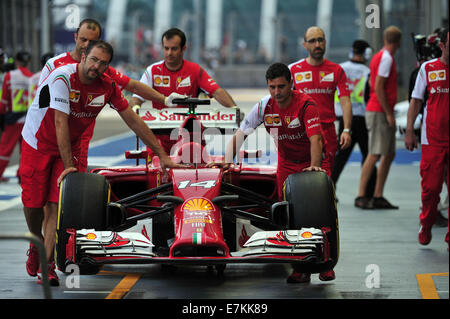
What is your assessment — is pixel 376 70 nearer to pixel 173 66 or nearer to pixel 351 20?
pixel 173 66

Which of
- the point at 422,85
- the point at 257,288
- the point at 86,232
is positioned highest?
the point at 422,85

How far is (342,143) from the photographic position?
868 centimetres

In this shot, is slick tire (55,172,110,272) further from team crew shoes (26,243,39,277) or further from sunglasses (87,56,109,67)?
sunglasses (87,56,109,67)

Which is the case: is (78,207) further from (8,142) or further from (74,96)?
(8,142)

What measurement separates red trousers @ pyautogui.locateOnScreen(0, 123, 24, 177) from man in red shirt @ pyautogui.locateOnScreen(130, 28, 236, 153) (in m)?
4.91

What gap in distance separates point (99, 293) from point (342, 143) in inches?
126

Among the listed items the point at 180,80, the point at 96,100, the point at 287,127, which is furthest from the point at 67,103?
the point at 180,80

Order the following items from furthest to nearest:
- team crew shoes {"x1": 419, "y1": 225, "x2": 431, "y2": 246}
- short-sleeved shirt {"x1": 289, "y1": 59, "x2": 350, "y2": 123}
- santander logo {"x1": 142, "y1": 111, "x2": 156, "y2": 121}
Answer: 1. short-sleeved shirt {"x1": 289, "y1": 59, "x2": 350, "y2": 123}
2. team crew shoes {"x1": 419, "y1": 225, "x2": 431, "y2": 246}
3. santander logo {"x1": 142, "y1": 111, "x2": 156, "y2": 121}

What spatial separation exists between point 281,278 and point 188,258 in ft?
4.48

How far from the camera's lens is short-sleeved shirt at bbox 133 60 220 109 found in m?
8.73

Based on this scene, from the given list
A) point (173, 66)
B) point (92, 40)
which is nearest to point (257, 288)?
point (92, 40)

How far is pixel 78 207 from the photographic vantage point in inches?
248

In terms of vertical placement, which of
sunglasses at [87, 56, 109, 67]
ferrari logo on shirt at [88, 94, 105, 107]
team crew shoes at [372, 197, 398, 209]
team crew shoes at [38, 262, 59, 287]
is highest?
sunglasses at [87, 56, 109, 67]

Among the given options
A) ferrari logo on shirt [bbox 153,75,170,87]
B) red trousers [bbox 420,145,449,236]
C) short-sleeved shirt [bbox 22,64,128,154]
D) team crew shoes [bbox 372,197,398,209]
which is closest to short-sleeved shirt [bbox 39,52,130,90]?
short-sleeved shirt [bbox 22,64,128,154]
